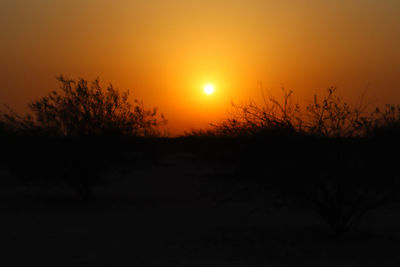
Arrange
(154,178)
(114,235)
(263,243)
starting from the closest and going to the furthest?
(263,243) < (114,235) < (154,178)

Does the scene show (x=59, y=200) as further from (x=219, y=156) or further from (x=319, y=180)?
(x=319, y=180)

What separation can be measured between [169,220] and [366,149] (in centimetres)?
876

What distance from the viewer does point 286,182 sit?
1396 cm

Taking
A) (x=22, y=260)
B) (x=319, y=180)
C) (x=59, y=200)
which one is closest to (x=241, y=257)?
(x=319, y=180)

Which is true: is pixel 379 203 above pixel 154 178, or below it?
below

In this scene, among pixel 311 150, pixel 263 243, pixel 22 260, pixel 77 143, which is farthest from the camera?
pixel 77 143

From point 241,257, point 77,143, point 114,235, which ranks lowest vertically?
point 241,257

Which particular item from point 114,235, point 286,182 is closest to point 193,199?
point 114,235

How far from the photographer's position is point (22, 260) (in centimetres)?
1291

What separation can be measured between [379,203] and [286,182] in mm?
2594

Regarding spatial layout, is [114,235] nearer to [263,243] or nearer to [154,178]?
[263,243]

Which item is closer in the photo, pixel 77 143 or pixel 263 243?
pixel 263 243

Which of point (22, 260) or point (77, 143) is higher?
point (77, 143)

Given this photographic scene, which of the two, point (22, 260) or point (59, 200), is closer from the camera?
point (22, 260)
